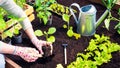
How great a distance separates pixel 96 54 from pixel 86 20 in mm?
260

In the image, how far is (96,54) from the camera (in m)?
1.70

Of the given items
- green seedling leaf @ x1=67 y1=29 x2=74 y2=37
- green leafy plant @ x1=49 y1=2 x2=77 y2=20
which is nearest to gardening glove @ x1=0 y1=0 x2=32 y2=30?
green seedling leaf @ x1=67 y1=29 x2=74 y2=37

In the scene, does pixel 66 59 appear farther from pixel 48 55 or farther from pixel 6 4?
pixel 6 4

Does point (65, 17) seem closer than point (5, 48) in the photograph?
No

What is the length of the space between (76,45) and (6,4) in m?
0.60

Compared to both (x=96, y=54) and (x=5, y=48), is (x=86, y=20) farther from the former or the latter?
(x=5, y=48)

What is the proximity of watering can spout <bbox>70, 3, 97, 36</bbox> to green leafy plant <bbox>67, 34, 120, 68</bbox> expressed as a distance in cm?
7

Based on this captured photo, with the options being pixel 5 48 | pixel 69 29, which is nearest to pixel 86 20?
pixel 69 29

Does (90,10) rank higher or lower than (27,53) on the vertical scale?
higher

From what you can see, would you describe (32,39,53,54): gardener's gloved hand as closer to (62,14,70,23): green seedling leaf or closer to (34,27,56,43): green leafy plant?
(34,27,56,43): green leafy plant

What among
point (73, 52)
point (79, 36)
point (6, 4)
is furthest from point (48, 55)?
point (6, 4)

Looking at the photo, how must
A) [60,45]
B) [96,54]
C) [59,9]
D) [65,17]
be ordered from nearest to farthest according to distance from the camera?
[96,54]
[60,45]
[65,17]
[59,9]

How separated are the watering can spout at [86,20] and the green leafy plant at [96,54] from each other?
0.07 m

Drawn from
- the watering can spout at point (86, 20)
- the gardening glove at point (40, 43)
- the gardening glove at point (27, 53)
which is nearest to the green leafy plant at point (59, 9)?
the watering can spout at point (86, 20)
